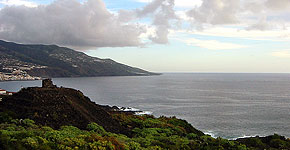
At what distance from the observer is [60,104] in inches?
949

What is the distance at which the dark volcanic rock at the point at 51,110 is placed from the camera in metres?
20.8

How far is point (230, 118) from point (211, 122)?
771cm

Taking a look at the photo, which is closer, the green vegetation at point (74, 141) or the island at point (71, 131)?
the green vegetation at point (74, 141)

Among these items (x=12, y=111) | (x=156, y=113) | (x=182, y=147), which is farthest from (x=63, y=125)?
(x=156, y=113)

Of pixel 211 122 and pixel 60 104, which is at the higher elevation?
pixel 60 104

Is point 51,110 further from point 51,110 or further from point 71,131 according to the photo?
point 71,131

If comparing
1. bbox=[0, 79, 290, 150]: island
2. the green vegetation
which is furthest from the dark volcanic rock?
the green vegetation

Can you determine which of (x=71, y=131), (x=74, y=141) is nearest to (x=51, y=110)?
(x=71, y=131)

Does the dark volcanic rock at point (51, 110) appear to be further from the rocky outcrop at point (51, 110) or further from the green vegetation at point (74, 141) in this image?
the green vegetation at point (74, 141)

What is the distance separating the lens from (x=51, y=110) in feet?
72.3

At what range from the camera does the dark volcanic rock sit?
20.8 m

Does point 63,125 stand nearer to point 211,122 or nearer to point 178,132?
point 178,132

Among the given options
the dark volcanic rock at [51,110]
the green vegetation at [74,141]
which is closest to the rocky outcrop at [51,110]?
the dark volcanic rock at [51,110]

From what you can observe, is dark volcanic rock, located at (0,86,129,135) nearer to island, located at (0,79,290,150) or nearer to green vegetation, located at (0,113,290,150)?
island, located at (0,79,290,150)
